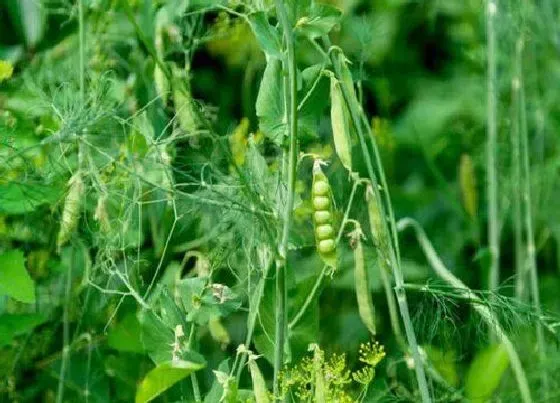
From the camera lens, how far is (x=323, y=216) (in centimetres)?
146

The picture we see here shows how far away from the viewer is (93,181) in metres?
1.66

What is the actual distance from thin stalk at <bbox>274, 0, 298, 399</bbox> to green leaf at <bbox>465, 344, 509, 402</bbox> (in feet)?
1.86

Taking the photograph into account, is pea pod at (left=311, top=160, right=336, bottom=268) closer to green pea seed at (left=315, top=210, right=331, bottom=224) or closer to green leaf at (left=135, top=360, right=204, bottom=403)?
green pea seed at (left=315, top=210, right=331, bottom=224)

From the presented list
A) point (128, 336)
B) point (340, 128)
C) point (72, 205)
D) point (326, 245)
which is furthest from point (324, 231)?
point (128, 336)

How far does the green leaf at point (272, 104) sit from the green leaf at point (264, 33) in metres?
0.06

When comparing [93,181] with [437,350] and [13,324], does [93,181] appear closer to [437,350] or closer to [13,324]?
A: [13,324]

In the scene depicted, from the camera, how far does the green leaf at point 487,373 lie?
1.99 metres

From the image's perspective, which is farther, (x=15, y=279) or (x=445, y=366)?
(x=445, y=366)

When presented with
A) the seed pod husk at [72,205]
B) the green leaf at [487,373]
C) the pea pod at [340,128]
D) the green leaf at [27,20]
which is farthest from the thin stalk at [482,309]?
the green leaf at [27,20]

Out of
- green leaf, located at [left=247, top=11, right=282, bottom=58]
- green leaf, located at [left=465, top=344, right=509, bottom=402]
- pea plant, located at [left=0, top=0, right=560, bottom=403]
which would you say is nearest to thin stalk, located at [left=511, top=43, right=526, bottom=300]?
pea plant, located at [left=0, top=0, right=560, bottom=403]

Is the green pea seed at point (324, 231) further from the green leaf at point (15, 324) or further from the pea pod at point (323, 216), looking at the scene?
the green leaf at point (15, 324)

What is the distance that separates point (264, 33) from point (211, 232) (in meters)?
0.37

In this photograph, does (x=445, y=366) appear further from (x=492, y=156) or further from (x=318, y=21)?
(x=318, y=21)

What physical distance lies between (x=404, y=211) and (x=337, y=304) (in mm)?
340
